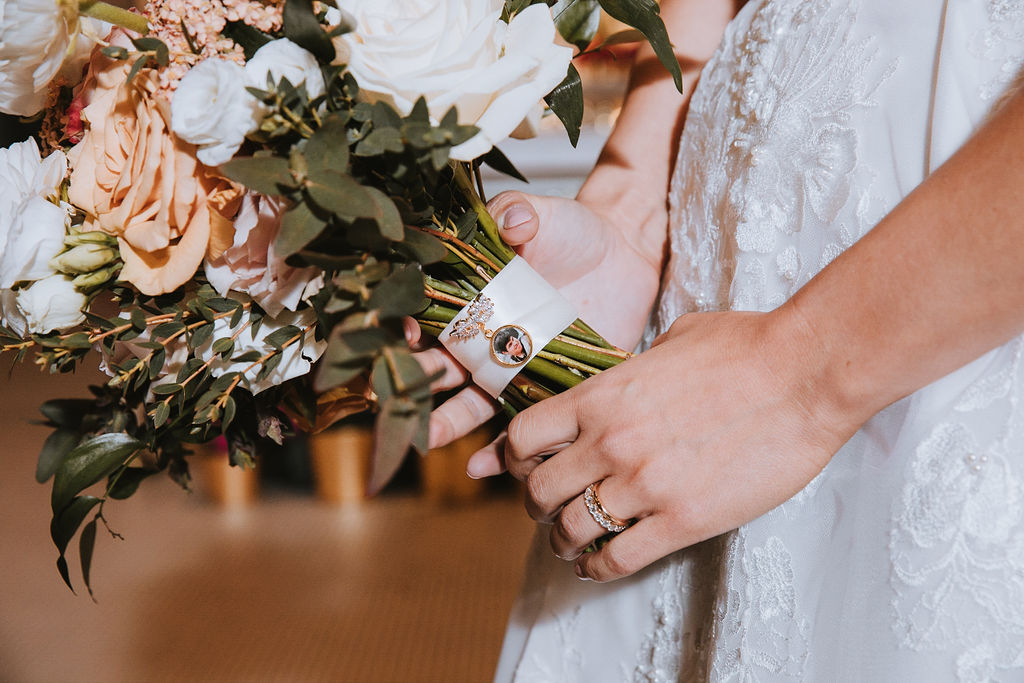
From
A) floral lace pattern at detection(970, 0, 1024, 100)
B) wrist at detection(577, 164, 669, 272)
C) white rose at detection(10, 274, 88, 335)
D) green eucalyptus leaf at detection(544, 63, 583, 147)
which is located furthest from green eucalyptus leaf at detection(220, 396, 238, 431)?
floral lace pattern at detection(970, 0, 1024, 100)

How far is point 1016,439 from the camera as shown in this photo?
1.39 feet

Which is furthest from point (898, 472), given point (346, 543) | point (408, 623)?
point (346, 543)

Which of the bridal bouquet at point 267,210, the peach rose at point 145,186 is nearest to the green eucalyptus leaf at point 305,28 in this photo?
the bridal bouquet at point 267,210

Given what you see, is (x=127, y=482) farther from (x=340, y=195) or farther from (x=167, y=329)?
(x=340, y=195)

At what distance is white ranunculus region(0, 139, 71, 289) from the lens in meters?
0.50

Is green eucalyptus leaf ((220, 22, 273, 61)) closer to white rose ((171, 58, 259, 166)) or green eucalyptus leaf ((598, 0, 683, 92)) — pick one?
white rose ((171, 58, 259, 166))

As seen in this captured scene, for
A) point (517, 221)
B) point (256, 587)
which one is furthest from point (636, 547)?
point (256, 587)

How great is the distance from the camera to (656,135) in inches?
32.5

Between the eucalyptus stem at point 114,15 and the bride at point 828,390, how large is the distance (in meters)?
0.30

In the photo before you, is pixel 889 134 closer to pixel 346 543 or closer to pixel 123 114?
pixel 123 114

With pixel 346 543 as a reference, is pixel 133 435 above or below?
above

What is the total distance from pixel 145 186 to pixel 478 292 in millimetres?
249

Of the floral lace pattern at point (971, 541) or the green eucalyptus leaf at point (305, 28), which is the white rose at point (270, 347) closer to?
the green eucalyptus leaf at point (305, 28)

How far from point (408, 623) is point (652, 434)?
1.07 meters
